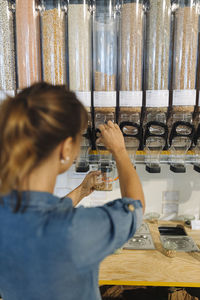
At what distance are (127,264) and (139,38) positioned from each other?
1243mm

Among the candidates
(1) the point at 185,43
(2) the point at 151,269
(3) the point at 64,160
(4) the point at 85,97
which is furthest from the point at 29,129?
(2) the point at 151,269

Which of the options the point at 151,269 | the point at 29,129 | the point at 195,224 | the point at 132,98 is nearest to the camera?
the point at 29,129

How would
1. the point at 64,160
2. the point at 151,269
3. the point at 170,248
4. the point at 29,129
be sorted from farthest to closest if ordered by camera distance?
1. the point at 170,248
2. the point at 151,269
3. the point at 64,160
4. the point at 29,129

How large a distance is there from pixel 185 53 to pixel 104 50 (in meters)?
0.39

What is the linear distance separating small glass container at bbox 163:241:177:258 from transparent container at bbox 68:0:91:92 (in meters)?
1.07

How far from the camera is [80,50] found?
1.32 meters

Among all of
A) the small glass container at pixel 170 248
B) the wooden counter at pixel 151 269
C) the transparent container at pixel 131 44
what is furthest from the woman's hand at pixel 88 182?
the small glass container at pixel 170 248

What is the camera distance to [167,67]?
133 centimetres

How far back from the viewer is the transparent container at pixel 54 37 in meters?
1.31

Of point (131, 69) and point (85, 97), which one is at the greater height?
Result: point (131, 69)

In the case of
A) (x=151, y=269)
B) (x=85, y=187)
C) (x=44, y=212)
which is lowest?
(x=151, y=269)

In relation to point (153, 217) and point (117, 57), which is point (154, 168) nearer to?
point (117, 57)

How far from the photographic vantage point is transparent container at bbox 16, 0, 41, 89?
1.32 meters

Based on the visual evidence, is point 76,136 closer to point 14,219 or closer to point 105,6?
point 14,219
